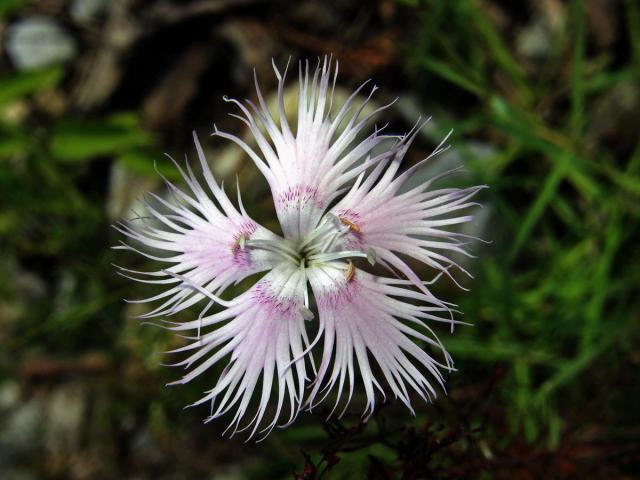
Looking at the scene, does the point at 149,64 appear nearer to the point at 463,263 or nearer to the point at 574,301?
the point at 463,263

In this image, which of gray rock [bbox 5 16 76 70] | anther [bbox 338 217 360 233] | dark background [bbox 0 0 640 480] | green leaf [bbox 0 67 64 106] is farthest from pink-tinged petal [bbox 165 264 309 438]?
gray rock [bbox 5 16 76 70]

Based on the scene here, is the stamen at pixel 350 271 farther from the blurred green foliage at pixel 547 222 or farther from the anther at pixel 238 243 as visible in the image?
the blurred green foliage at pixel 547 222

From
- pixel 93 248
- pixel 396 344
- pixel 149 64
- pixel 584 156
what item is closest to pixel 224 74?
pixel 149 64

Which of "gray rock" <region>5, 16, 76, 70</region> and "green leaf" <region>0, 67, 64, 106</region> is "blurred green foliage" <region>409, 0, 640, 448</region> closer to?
"green leaf" <region>0, 67, 64, 106</region>

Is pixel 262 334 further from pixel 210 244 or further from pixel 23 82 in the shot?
pixel 23 82

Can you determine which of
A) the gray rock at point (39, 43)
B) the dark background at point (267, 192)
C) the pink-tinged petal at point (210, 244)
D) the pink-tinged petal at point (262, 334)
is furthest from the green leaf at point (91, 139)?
the pink-tinged petal at point (262, 334)

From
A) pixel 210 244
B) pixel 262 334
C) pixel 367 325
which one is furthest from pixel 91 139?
pixel 367 325

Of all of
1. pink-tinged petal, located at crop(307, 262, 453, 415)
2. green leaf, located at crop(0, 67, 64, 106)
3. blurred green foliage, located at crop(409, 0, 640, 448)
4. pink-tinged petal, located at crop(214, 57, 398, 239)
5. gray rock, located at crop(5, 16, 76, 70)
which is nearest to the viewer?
pink-tinged petal, located at crop(307, 262, 453, 415)
